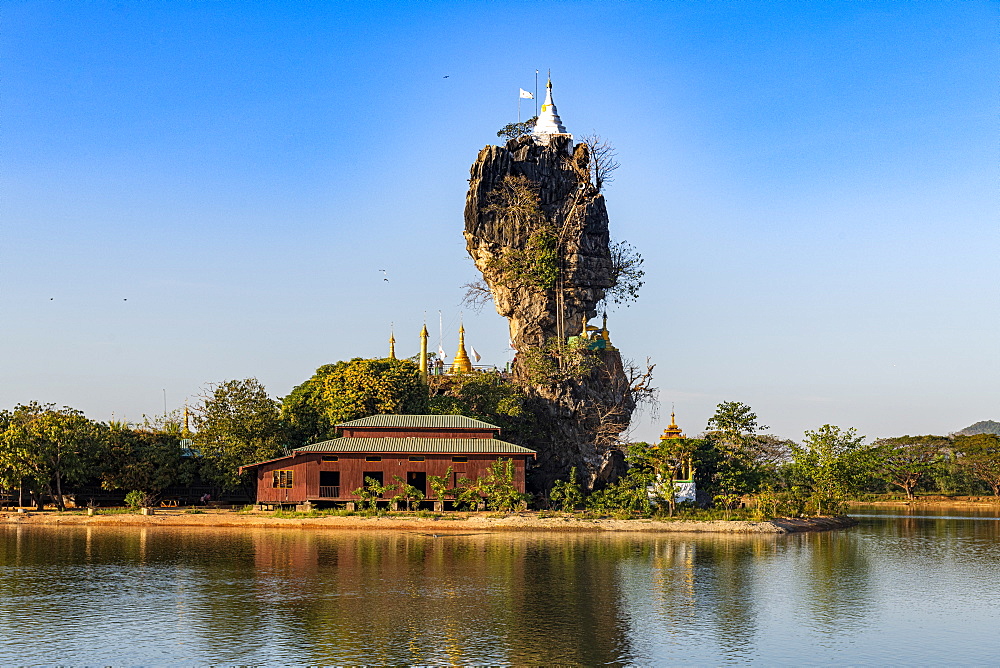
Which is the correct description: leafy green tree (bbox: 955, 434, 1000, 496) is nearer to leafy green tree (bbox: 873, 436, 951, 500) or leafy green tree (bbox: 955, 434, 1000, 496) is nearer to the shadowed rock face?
leafy green tree (bbox: 873, 436, 951, 500)

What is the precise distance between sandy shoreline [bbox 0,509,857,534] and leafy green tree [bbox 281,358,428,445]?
915 cm

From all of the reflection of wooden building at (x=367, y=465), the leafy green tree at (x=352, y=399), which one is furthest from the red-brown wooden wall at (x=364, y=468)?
the leafy green tree at (x=352, y=399)

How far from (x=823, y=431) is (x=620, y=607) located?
37211mm

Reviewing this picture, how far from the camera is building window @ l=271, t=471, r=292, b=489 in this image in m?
58.3

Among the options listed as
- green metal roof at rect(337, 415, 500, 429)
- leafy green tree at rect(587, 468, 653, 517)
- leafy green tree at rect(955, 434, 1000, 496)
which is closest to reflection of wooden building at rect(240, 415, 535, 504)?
green metal roof at rect(337, 415, 500, 429)

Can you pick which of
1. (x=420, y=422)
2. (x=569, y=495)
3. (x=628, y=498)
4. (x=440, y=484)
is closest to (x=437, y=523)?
(x=440, y=484)

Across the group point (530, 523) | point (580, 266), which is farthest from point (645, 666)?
point (580, 266)

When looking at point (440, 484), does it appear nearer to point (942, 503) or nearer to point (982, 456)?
point (942, 503)

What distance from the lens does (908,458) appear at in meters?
90.3

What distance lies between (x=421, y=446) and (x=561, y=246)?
22.7m

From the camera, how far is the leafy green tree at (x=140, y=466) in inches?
2362

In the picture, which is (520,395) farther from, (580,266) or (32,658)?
(32,658)

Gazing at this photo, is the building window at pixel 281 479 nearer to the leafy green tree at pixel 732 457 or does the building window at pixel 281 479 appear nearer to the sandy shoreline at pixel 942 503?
the leafy green tree at pixel 732 457

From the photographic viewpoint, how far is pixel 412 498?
5691 cm
